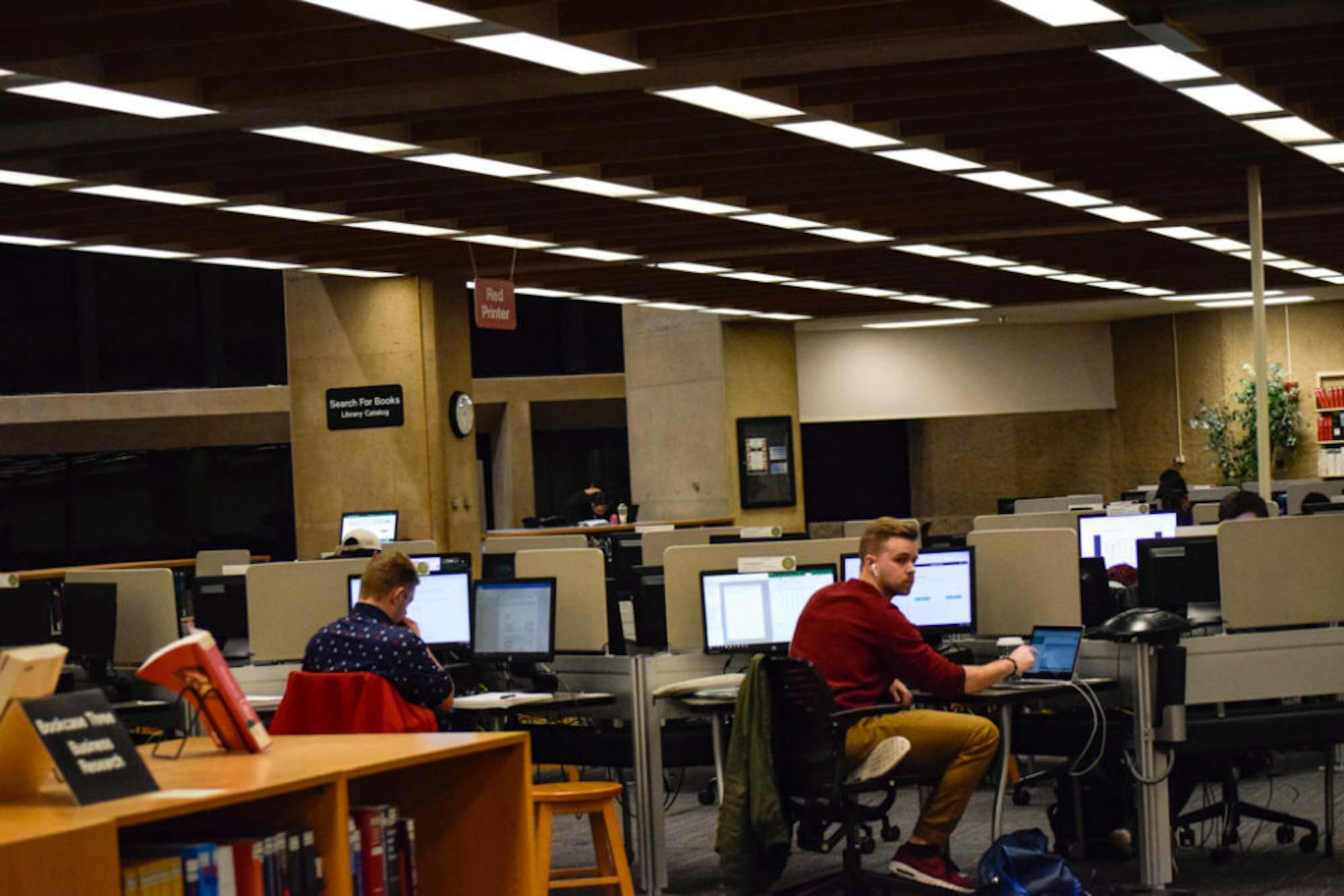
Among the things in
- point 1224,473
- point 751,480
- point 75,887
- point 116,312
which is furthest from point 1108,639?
point 116,312

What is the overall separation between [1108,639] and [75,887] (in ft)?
15.1

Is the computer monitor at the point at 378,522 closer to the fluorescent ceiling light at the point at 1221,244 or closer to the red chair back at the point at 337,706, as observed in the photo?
the fluorescent ceiling light at the point at 1221,244

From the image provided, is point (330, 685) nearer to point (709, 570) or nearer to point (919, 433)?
point (709, 570)

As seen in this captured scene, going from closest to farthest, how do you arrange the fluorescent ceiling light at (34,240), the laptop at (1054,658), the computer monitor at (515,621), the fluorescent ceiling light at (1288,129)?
the laptop at (1054,658) → the computer monitor at (515,621) → the fluorescent ceiling light at (1288,129) → the fluorescent ceiling light at (34,240)

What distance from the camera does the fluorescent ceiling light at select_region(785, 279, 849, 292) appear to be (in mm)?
15953

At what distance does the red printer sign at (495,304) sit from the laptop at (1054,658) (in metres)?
6.30

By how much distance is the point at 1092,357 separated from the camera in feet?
73.9

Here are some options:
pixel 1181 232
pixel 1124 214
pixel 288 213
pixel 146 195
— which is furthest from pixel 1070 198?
pixel 146 195

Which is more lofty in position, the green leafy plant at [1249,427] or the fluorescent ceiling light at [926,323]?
the fluorescent ceiling light at [926,323]

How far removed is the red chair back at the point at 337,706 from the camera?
5355 millimetres

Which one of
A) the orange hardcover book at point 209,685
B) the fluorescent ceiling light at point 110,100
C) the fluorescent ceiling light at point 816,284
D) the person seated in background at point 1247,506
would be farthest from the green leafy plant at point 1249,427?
the orange hardcover book at point 209,685

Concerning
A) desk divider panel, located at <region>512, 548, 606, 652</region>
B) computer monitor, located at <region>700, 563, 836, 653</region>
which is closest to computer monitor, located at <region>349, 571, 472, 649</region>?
desk divider panel, located at <region>512, 548, 606, 652</region>

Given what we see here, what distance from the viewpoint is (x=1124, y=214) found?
12.1 metres

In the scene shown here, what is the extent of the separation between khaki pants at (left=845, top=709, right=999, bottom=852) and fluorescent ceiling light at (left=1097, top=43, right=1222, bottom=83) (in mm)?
2562
